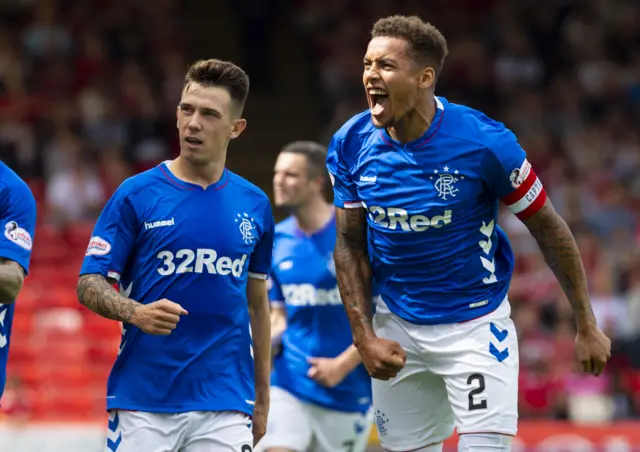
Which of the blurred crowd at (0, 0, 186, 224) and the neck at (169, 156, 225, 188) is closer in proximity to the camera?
the neck at (169, 156, 225, 188)

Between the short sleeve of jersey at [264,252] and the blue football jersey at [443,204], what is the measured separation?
417mm

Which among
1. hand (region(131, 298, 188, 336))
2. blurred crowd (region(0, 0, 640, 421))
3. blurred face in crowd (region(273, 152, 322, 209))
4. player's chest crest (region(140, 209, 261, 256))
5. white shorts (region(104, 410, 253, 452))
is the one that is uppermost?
blurred crowd (region(0, 0, 640, 421))

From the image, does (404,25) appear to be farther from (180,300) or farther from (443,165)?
(180,300)

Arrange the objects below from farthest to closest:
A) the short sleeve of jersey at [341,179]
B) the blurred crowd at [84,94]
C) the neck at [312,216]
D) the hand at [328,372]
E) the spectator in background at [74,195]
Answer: the blurred crowd at [84,94]
the spectator in background at [74,195]
the neck at [312,216]
the hand at [328,372]
the short sleeve of jersey at [341,179]

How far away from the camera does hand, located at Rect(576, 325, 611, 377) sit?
222 inches

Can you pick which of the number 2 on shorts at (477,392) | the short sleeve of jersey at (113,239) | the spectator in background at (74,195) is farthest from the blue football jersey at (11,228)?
the spectator in background at (74,195)

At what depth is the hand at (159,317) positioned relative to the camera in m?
5.00

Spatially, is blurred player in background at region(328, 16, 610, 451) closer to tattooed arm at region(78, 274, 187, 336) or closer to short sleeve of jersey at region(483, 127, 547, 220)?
short sleeve of jersey at region(483, 127, 547, 220)

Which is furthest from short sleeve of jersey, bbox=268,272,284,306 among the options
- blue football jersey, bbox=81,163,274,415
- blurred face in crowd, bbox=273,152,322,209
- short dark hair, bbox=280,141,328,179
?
blue football jersey, bbox=81,163,274,415

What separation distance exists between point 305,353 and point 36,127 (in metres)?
→ 8.77

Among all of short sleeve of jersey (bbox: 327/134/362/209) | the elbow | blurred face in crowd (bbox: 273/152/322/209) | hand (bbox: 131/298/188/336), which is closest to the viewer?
hand (bbox: 131/298/188/336)

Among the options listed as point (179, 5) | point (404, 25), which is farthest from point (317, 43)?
point (404, 25)

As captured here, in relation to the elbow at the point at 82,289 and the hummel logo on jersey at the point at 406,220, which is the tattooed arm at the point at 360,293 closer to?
the hummel logo on jersey at the point at 406,220

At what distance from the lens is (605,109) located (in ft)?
54.2
